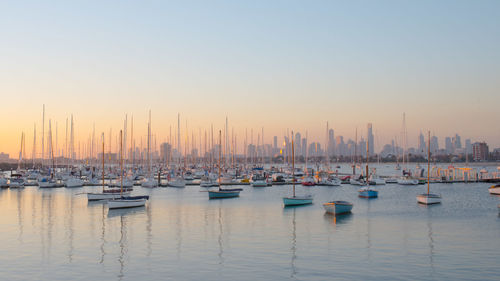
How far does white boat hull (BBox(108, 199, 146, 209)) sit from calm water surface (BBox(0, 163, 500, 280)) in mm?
1151

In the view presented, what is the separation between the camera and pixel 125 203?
178 ft

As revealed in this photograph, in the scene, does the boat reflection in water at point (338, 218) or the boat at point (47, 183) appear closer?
the boat reflection in water at point (338, 218)

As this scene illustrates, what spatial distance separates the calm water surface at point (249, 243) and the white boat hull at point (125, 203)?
1.15m

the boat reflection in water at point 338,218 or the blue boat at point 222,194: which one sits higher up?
the blue boat at point 222,194

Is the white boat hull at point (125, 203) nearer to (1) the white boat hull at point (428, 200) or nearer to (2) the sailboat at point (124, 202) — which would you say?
(2) the sailboat at point (124, 202)

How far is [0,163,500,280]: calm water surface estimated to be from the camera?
24.7m

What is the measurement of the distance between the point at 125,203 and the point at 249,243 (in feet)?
87.4

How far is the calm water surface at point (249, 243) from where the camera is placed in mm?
24703

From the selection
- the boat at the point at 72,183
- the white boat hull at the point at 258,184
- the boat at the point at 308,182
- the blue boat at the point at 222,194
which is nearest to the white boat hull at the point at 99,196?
the blue boat at the point at 222,194

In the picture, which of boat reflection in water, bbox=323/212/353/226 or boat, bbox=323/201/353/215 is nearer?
boat reflection in water, bbox=323/212/353/226

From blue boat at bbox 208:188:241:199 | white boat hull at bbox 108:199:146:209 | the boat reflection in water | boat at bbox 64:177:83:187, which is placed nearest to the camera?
the boat reflection in water

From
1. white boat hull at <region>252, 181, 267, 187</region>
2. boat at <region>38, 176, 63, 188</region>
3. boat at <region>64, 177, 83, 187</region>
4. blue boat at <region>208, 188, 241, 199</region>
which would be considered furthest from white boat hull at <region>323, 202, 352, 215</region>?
boat at <region>38, 176, 63, 188</region>

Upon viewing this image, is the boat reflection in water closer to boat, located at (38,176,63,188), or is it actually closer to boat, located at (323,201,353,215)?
boat, located at (323,201,353,215)

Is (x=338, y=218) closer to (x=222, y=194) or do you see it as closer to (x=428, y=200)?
(x=428, y=200)
